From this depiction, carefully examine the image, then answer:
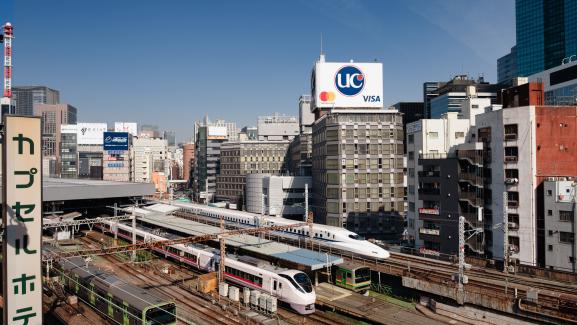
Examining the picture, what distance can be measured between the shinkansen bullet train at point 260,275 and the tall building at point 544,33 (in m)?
166

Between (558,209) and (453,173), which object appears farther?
(453,173)

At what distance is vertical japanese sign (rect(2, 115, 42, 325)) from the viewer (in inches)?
752

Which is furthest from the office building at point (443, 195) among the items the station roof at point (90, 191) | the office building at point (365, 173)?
the station roof at point (90, 191)

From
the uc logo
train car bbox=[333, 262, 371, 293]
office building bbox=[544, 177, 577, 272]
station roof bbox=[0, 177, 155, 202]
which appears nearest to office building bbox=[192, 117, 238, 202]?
station roof bbox=[0, 177, 155, 202]

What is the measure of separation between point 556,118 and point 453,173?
1323cm

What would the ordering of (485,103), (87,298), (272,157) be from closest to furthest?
(87,298), (485,103), (272,157)

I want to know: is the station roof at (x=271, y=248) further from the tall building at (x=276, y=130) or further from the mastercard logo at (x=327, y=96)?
the tall building at (x=276, y=130)

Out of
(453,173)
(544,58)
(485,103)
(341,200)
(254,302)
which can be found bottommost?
(254,302)

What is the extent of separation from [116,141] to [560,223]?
141m

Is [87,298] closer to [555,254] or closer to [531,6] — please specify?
[555,254]

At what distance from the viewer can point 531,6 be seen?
172m

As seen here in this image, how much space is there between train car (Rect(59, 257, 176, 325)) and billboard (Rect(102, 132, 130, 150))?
403 feet

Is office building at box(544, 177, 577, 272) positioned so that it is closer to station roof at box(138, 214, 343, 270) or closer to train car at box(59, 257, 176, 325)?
station roof at box(138, 214, 343, 270)

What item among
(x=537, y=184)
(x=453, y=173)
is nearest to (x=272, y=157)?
(x=453, y=173)
